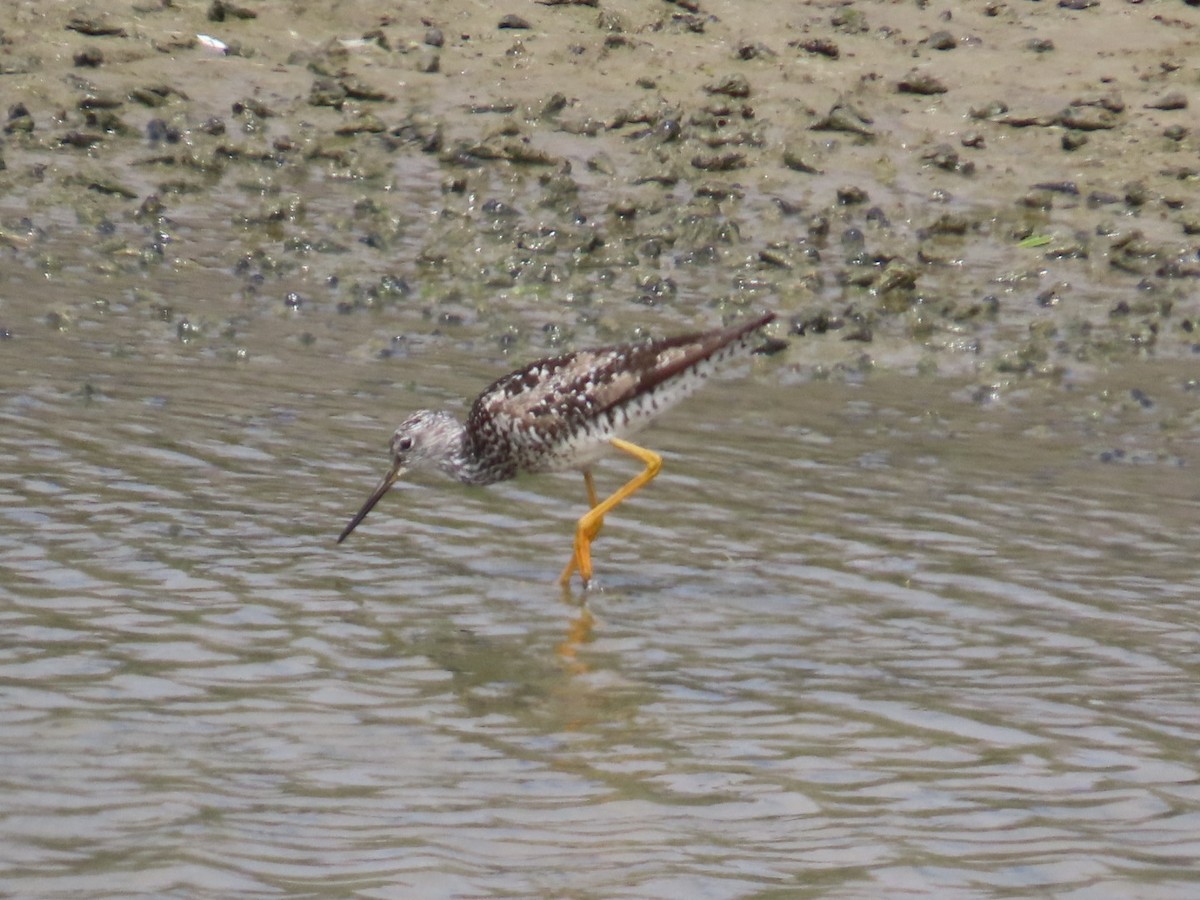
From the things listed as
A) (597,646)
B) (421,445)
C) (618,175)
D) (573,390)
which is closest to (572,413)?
(573,390)

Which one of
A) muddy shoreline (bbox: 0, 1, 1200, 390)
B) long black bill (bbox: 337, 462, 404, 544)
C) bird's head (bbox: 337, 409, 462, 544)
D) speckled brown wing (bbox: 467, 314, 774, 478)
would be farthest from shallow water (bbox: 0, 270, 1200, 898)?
muddy shoreline (bbox: 0, 1, 1200, 390)

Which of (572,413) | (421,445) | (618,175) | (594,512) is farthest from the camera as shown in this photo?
(618,175)

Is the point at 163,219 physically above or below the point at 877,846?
above

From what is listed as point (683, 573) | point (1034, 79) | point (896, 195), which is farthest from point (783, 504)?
point (1034, 79)

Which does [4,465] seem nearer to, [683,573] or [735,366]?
[683,573]

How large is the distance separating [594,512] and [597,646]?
1.34 m

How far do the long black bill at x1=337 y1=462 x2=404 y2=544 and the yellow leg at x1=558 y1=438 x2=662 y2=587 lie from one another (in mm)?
898

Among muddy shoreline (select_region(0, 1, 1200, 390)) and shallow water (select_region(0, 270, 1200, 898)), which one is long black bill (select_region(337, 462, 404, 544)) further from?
muddy shoreline (select_region(0, 1, 1200, 390))

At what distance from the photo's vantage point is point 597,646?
7.49 m

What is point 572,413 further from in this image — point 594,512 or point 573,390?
point 594,512

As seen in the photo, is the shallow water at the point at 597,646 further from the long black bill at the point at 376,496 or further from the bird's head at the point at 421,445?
the bird's head at the point at 421,445

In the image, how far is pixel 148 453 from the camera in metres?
9.52

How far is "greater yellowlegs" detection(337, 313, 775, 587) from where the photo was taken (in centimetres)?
888

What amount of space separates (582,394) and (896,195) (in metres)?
6.00
